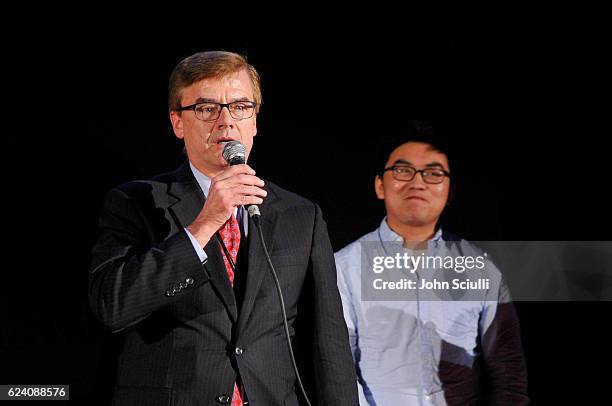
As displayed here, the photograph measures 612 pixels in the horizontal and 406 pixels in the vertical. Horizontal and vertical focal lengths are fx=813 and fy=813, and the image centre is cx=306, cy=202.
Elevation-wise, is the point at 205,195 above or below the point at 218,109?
below

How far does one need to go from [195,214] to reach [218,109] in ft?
1.10

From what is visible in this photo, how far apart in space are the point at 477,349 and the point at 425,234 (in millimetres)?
511

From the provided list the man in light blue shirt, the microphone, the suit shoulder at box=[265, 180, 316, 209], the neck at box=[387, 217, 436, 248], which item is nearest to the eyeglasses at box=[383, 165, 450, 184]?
the man in light blue shirt

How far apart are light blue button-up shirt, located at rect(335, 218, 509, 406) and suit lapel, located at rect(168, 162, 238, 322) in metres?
1.05

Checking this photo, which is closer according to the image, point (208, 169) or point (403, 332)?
point (208, 169)

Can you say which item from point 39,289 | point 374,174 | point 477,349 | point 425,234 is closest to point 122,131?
point 39,289

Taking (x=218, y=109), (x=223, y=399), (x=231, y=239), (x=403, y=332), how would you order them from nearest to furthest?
1. (x=223, y=399)
2. (x=231, y=239)
3. (x=218, y=109)
4. (x=403, y=332)

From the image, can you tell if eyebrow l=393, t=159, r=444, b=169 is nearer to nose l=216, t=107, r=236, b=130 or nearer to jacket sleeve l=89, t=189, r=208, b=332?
nose l=216, t=107, r=236, b=130

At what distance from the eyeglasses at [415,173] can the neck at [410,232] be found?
18cm

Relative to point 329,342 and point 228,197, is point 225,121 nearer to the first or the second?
point 228,197

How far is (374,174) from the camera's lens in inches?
132

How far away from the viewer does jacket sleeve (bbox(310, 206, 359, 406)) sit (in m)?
2.37

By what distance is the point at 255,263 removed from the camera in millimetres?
2250

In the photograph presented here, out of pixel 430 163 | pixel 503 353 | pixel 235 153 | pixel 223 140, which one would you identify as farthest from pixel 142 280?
pixel 503 353
